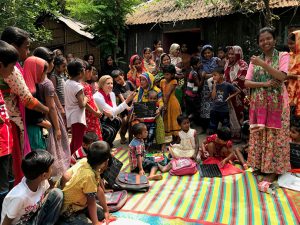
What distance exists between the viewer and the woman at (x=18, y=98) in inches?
109

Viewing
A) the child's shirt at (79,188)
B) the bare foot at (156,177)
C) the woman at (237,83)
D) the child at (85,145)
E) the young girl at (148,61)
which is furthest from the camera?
the young girl at (148,61)

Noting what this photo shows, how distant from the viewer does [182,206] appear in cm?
342

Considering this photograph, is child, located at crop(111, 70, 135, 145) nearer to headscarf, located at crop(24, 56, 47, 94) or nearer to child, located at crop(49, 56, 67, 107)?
child, located at crop(49, 56, 67, 107)

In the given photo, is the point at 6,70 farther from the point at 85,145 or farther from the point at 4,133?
the point at 85,145

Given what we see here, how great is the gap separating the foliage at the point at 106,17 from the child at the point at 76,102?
24.7ft

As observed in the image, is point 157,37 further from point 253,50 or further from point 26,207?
point 26,207

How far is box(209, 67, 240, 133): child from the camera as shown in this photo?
5586mm

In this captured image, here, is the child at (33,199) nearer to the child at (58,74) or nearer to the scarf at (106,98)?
the scarf at (106,98)

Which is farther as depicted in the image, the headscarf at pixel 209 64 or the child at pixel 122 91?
the headscarf at pixel 209 64

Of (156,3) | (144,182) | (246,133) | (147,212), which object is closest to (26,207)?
(147,212)

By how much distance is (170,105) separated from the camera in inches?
226

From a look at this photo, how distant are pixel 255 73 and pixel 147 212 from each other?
2.22 metres

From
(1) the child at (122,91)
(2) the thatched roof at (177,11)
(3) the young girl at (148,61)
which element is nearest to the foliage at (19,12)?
(2) the thatched roof at (177,11)

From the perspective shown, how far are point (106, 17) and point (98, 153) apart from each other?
31.2ft
